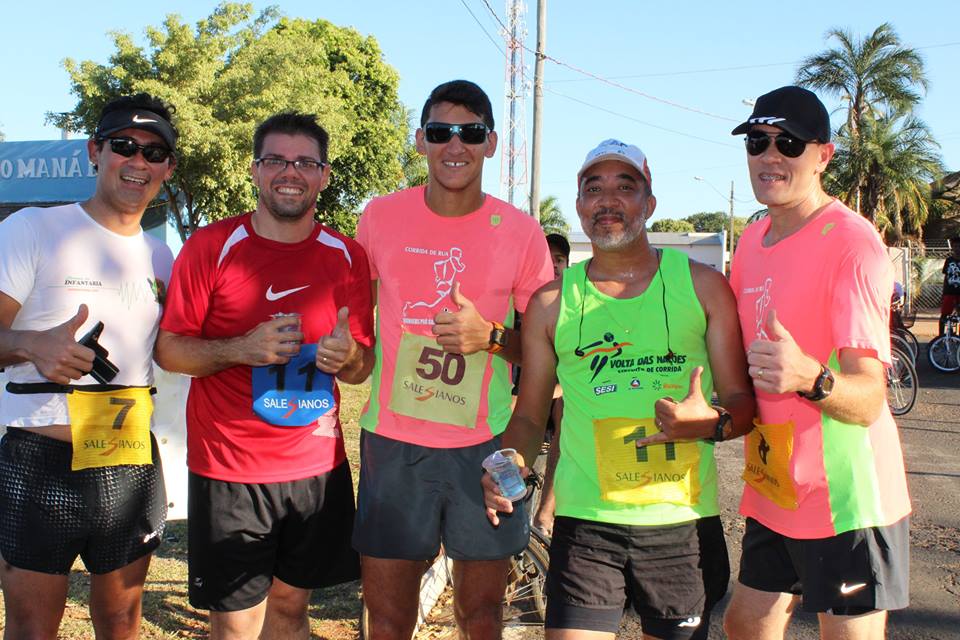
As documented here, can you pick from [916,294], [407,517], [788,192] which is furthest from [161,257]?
[916,294]

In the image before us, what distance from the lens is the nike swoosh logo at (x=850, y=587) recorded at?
270cm

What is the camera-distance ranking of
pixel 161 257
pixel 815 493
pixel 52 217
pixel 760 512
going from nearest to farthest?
pixel 815 493
pixel 760 512
pixel 52 217
pixel 161 257

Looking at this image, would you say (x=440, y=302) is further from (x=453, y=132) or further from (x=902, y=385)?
(x=902, y=385)

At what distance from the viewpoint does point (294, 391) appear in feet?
10.7

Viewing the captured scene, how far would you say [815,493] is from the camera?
9.14 ft

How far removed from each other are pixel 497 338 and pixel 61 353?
1.57 m

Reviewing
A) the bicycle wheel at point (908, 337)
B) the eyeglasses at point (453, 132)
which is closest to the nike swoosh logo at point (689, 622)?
the eyeglasses at point (453, 132)

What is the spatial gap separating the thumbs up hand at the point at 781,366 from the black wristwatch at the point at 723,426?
0.26 meters

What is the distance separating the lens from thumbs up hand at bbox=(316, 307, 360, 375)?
3.05 m

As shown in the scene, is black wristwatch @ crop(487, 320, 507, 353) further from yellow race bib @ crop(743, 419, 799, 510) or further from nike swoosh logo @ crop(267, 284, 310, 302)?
yellow race bib @ crop(743, 419, 799, 510)

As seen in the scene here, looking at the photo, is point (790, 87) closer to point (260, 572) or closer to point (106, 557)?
point (260, 572)

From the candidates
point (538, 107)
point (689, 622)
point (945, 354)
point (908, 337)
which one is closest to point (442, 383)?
point (689, 622)

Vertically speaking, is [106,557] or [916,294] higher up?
[916,294]

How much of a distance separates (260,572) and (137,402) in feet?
2.77
